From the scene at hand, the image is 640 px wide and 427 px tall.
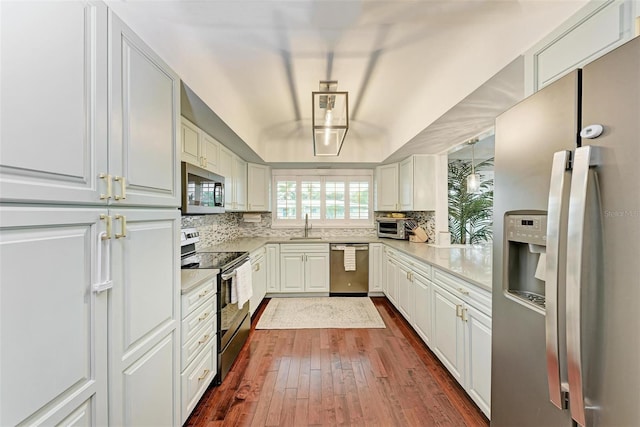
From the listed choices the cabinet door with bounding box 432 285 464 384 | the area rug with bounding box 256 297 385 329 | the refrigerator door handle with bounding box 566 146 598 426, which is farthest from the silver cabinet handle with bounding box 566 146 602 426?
the area rug with bounding box 256 297 385 329

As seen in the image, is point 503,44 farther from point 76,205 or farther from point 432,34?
point 76,205

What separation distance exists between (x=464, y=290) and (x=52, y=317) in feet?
6.90

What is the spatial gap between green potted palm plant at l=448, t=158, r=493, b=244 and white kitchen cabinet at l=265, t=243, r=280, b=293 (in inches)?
108

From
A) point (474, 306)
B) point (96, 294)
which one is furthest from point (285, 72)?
point (474, 306)

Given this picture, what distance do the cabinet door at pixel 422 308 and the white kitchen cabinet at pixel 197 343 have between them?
1.86 metres

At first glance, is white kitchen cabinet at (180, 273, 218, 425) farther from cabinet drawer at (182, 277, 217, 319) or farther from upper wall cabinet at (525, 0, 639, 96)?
upper wall cabinet at (525, 0, 639, 96)

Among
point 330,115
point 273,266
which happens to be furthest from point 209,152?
point 273,266

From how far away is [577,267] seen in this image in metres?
0.73

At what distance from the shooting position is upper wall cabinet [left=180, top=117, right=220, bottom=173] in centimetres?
226

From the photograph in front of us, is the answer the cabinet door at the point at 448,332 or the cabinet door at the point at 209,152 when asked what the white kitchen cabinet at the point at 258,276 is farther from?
the cabinet door at the point at 448,332

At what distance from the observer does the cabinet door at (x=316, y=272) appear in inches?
167

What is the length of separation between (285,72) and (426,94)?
1.31m

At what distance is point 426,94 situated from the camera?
2.50 meters

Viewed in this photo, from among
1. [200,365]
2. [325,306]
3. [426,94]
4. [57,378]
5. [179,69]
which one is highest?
[426,94]
